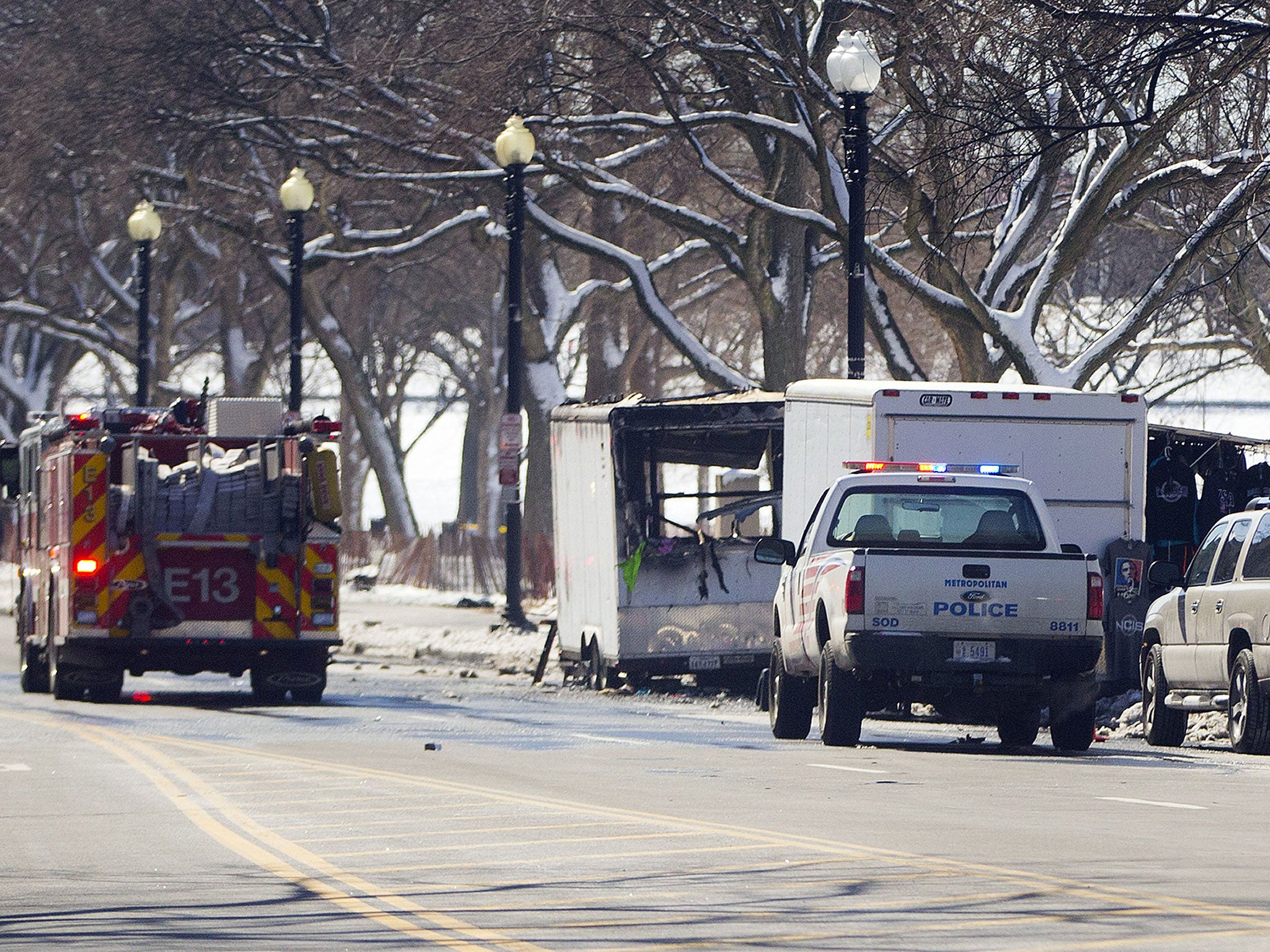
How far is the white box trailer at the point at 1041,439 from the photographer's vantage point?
18.6 metres

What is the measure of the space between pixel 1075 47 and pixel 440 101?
36.4 ft

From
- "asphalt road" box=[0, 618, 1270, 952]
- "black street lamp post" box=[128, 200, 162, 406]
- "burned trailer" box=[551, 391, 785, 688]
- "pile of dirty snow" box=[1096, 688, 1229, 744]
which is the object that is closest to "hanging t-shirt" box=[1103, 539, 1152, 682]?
"pile of dirty snow" box=[1096, 688, 1229, 744]

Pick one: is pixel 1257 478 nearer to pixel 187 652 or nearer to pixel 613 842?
pixel 187 652

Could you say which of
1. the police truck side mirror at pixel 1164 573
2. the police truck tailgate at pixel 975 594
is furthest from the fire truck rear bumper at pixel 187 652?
the police truck side mirror at pixel 1164 573

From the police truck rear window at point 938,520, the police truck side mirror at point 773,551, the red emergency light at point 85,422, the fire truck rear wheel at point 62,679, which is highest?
the red emergency light at point 85,422

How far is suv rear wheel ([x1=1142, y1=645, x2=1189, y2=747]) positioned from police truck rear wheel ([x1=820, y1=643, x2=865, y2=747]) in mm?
2480

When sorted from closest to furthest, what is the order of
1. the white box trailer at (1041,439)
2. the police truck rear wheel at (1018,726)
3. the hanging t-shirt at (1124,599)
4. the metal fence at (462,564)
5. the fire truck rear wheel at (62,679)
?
the police truck rear wheel at (1018,726)
the white box trailer at (1041,439)
the hanging t-shirt at (1124,599)
the fire truck rear wheel at (62,679)
the metal fence at (462,564)

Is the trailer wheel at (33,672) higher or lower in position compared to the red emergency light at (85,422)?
lower

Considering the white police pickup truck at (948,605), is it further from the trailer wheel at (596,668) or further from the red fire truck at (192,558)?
the trailer wheel at (596,668)

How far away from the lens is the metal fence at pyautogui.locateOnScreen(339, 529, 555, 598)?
137ft

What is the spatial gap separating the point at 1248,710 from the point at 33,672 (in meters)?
12.0

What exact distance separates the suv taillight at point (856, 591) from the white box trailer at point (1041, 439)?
3.10 metres

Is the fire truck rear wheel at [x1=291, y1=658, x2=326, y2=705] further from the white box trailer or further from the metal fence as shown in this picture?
the metal fence

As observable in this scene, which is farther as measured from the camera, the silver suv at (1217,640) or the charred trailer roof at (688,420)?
the charred trailer roof at (688,420)
